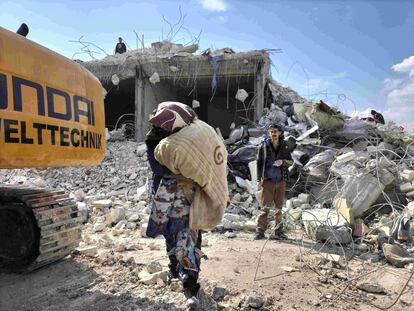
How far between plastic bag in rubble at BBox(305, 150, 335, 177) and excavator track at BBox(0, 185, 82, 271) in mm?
4798

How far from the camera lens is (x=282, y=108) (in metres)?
10.7

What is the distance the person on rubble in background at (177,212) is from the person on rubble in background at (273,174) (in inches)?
108

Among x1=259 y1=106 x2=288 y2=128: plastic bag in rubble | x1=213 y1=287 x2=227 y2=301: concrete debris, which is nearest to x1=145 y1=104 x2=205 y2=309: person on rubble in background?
x1=213 y1=287 x2=227 y2=301: concrete debris

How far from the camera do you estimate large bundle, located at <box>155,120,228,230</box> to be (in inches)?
118

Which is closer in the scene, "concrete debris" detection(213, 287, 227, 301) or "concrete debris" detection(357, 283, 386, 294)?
"concrete debris" detection(213, 287, 227, 301)

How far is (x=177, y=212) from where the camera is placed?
3156 mm

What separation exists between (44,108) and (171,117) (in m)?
0.87

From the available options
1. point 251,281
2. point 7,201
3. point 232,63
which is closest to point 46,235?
point 7,201

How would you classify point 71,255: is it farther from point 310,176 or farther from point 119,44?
point 119,44

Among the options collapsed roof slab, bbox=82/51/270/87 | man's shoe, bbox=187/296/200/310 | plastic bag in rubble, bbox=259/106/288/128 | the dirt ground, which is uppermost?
collapsed roof slab, bbox=82/51/270/87

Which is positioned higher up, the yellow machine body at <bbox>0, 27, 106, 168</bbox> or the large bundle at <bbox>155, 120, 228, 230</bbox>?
the yellow machine body at <bbox>0, 27, 106, 168</bbox>

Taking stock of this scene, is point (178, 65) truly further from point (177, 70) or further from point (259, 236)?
point (259, 236)

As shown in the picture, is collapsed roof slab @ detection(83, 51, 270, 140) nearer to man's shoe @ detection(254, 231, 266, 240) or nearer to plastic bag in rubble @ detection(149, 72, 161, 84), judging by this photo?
plastic bag in rubble @ detection(149, 72, 161, 84)

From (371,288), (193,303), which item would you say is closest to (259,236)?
(371,288)
